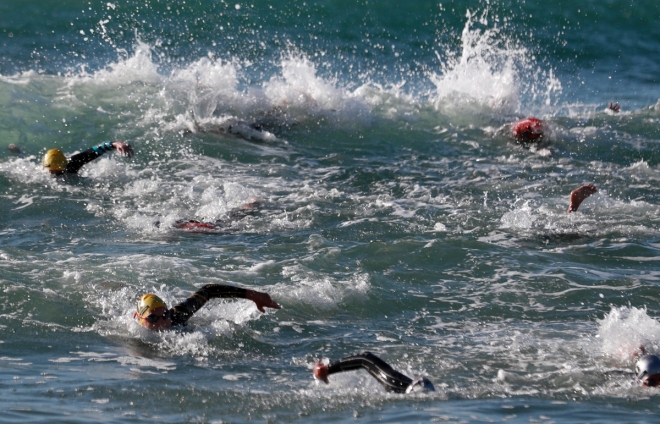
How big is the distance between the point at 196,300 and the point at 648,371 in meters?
3.83

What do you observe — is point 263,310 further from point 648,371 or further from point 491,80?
point 491,80

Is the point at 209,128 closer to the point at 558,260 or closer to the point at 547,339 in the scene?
the point at 558,260

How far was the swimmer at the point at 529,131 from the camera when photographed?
50.7 feet

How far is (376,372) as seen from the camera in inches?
247

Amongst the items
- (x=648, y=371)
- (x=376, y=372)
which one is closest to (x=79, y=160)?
(x=376, y=372)

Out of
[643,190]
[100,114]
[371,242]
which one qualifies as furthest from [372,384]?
[100,114]

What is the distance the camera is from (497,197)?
1270 centimetres

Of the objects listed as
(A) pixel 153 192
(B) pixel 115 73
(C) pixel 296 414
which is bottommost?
(C) pixel 296 414

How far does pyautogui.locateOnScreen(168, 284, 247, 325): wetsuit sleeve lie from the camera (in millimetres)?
7727

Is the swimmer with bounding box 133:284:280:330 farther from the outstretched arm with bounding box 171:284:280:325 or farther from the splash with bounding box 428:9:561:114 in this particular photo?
the splash with bounding box 428:9:561:114

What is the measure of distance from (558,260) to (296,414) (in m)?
4.97

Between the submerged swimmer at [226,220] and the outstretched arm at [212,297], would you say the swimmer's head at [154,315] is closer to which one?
the outstretched arm at [212,297]

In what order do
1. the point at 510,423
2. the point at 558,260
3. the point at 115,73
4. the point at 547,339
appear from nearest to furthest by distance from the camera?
the point at 510,423 < the point at 547,339 < the point at 558,260 < the point at 115,73

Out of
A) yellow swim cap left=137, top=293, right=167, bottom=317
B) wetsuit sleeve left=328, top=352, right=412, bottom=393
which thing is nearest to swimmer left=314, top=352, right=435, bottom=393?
wetsuit sleeve left=328, top=352, right=412, bottom=393
